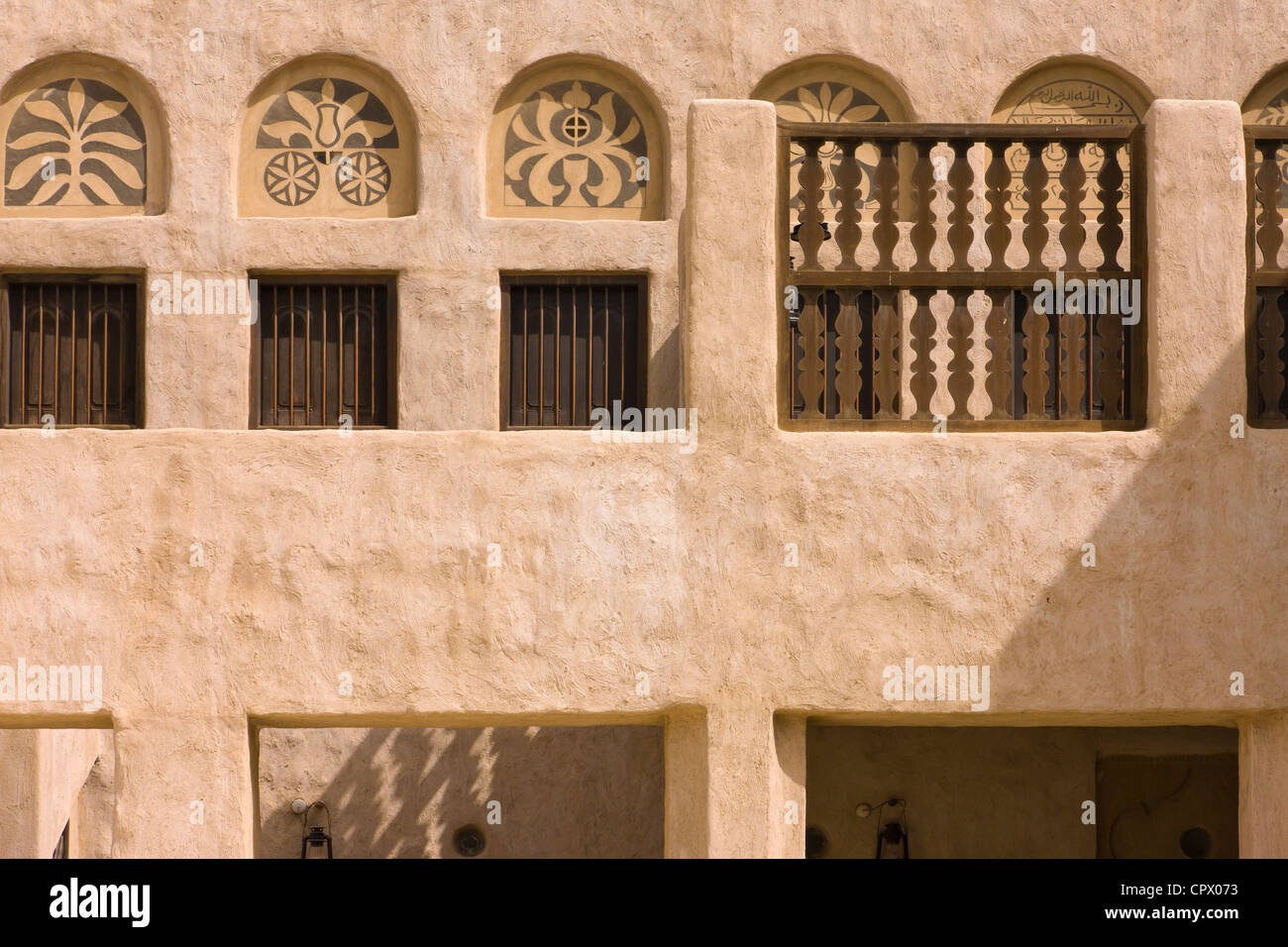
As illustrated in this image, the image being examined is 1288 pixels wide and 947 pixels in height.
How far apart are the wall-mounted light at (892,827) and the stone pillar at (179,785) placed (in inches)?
229

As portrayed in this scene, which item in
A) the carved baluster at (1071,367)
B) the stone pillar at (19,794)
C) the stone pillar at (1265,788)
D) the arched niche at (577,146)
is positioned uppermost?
the arched niche at (577,146)

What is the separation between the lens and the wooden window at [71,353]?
1007 cm

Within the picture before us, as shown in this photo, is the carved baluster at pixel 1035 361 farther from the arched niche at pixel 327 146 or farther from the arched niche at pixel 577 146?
the arched niche at pixel 327 146

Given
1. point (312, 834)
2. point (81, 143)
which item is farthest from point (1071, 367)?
point (81, 143)

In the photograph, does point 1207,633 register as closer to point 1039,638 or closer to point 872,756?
point 1039,638

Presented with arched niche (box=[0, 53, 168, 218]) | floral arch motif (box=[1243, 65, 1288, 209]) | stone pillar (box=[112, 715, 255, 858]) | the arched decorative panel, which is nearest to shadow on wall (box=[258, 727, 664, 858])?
arched niche (box=[0, 53, 168, 218])

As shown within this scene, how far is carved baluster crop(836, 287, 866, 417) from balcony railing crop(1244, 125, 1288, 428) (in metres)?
1.56

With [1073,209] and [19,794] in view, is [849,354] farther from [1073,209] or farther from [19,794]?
[19,794]

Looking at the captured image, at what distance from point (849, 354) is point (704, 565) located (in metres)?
1.09

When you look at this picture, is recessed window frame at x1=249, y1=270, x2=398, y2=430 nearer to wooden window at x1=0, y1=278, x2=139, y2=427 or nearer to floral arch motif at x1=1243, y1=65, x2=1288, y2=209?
wooden window at x1=0, y1=278, x2=139, y2=427

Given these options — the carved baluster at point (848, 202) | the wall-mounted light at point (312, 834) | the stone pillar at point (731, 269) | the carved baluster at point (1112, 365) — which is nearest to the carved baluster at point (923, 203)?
the carved baluster at point (848, 202)

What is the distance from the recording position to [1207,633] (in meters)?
5.90

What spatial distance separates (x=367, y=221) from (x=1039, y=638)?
6.14 metres
